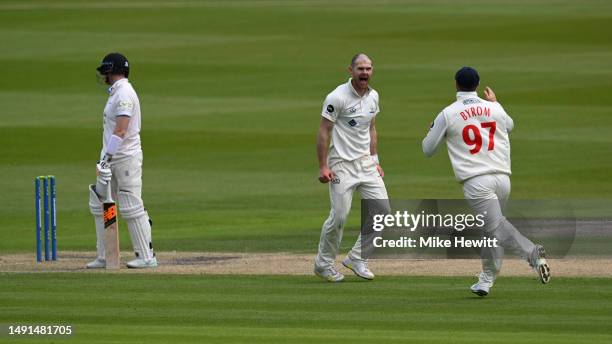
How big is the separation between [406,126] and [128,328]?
1834 centimetres

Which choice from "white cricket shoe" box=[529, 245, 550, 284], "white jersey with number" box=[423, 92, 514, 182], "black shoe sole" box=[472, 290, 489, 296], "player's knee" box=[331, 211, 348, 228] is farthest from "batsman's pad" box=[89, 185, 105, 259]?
"white cricket shoe" box=[529, 245, 550, 284]

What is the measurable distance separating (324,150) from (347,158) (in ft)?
0.88

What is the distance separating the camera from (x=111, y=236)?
46.5 feet

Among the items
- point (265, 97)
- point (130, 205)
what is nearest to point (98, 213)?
point (130, 205)

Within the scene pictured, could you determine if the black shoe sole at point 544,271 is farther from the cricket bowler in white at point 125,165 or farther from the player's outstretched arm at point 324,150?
the cricket bowler in white at point 125,165

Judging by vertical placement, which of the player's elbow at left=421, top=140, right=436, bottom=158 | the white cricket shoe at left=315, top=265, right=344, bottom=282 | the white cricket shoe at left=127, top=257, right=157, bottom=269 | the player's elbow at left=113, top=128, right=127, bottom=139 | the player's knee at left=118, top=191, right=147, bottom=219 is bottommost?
the white cricket shoe at left=315, top=265, right=344, bottom=282

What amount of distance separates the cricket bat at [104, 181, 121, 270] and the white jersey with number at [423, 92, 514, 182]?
3797 millimetres

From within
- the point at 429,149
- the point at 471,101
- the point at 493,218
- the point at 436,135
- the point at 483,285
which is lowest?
the point at 483,285

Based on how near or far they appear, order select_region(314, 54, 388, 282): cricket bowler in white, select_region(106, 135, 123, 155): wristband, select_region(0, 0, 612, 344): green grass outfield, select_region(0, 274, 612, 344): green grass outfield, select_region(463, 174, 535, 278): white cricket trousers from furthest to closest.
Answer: select_region(106, 135, 123, 155): wristband, select_region(314, 54, 388, 282): cricket bowler in white, select_region(463, 174, 535, 278): white cricket trousers, select_region(0, 0, 612, 344): green grass outfield, select_region(0, 274, 612, 344): green grass outfield

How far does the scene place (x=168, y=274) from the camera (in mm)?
13742

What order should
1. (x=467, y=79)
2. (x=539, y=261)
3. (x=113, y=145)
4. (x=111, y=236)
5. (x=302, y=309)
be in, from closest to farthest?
(x=302, y=309) < (x=539, y=261) < (x=467, y=79) < (x=113, y=145) < (x=111, y=236)

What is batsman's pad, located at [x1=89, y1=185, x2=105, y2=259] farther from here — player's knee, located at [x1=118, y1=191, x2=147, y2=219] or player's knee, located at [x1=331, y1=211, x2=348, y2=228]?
player's knee, located at [x1=331, y1=211, x2=348, y2=228]

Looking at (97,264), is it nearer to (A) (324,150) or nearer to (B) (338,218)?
(B) (338,218)

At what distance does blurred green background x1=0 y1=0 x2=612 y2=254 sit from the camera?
21297mm
